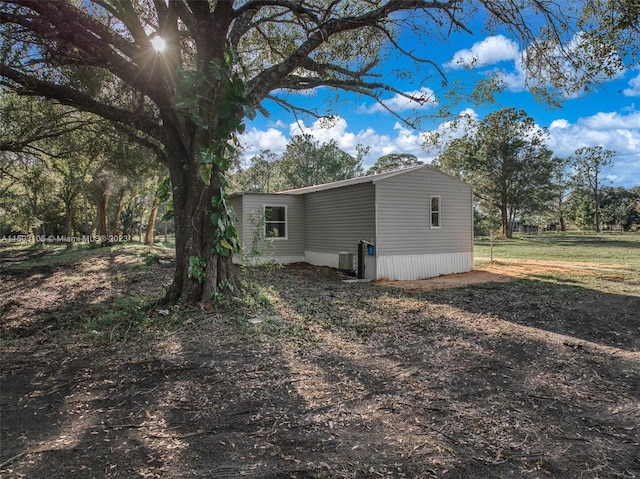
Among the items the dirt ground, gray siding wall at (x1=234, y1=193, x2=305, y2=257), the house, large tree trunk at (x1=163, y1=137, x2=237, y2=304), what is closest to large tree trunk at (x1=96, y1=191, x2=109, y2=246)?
the house

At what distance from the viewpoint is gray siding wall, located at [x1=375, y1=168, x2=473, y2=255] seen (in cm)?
1073

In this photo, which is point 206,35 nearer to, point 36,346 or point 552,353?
point 36,346

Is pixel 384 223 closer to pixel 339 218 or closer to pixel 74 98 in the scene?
pixel 339 218

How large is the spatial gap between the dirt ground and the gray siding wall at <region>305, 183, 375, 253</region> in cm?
442

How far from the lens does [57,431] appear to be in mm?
2590

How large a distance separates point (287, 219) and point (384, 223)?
4.34 meters

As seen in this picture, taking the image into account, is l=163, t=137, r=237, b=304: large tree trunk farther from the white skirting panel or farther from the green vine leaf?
the white skirting panel

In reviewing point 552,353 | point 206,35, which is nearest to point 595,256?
point 552,353

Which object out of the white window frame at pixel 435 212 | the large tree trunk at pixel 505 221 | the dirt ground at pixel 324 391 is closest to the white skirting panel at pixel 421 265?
the white window frame at pixel 435 212

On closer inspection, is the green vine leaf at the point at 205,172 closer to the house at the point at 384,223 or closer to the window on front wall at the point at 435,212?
the house at the point at 384,223

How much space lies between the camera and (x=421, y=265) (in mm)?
11477

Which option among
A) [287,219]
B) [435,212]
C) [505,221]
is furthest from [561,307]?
[505,221]

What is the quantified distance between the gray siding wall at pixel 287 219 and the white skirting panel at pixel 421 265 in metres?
4.23

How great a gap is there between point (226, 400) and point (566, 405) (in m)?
2.68
